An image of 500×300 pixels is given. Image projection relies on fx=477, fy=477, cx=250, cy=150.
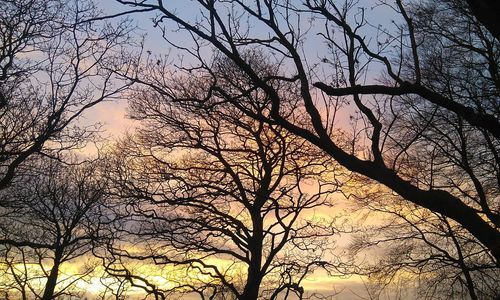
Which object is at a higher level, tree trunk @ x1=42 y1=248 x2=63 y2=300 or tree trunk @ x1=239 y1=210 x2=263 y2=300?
tree trunk @ x1=42 y1=248 x2=63 y2=300

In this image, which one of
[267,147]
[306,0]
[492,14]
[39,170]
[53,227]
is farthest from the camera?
[53,227]

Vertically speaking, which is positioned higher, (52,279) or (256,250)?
(52,279)

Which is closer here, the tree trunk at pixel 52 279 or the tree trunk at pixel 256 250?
the tree trunk at pixel 256 250

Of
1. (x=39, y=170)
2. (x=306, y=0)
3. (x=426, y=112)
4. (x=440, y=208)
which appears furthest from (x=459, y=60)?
(x=39, y=170)

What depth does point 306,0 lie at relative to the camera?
6969mm

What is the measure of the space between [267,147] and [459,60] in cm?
547

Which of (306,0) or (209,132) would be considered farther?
(209,132)

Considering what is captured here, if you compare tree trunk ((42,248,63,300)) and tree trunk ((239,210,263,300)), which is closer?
tree trunk ((239,210,263,300))

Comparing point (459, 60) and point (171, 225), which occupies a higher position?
point (459, 60)

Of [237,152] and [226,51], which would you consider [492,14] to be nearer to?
[226,51]

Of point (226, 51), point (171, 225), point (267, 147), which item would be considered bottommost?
point (226, 51)

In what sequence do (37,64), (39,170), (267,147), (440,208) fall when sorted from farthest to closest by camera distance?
(267,147) < (39,170) < (37,64) < (440,208)

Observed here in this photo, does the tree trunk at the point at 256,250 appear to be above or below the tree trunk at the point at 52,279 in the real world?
below

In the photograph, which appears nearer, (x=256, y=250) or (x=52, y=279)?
(x=256, y=250)
